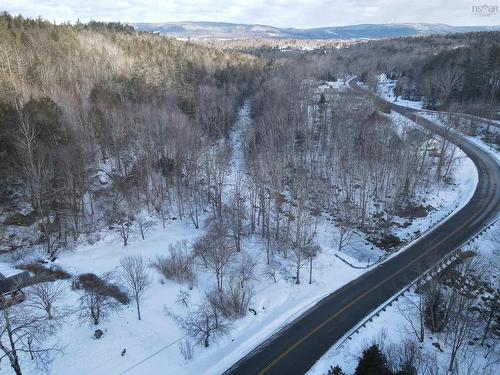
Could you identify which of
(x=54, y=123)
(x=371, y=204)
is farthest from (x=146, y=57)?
(x=371, y=204)

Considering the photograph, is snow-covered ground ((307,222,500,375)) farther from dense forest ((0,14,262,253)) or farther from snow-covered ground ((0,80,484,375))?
dense forest ((0,14,262,253))

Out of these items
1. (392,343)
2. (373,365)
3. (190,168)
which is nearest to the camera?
(373,365)

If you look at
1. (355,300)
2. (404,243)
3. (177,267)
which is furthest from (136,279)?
(404,243)

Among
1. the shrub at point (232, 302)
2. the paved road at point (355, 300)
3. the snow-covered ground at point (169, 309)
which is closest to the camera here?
the snow-covered ground at point (169, 309)

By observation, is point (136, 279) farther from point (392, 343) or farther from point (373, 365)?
point (392, 343)

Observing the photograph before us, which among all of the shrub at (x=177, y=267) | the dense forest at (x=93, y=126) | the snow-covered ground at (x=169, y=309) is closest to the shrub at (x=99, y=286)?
the snow-covered ground at (x=169, y=309)

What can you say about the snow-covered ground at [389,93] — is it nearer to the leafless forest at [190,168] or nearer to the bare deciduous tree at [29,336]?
the leafless forest at [190,168]

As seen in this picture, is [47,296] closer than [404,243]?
Yes

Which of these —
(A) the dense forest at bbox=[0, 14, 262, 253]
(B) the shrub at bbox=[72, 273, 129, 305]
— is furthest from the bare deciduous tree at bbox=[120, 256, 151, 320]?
(A) the dense forest at bbox=[0, 14, 262, 253]

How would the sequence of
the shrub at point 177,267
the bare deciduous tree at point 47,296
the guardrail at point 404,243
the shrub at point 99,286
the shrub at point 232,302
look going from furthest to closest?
the guardrail at point 404,243
the shrub at point 177,267
the shrub at point 99,286
the shrub at point 232,302
the bare deciduous tree at point 47,296

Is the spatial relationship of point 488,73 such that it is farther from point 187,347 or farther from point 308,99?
point 187,347
